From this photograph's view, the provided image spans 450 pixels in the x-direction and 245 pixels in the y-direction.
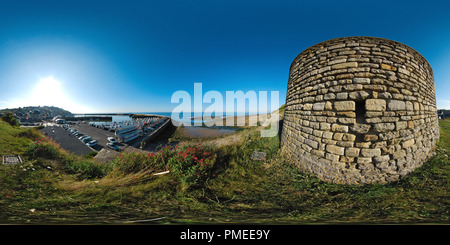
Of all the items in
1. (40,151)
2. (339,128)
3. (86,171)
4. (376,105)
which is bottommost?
(86,171)

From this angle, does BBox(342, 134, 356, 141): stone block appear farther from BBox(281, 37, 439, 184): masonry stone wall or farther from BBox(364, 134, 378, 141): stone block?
BBox(364, 134, 378, 141): stone block

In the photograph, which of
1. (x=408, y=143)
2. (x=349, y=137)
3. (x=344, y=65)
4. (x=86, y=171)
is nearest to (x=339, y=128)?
(x=349, y=137)

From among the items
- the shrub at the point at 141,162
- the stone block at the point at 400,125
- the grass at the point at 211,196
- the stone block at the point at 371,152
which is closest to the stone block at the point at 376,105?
the stone block at the point at 400,125

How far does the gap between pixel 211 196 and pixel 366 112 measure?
379 centimetres

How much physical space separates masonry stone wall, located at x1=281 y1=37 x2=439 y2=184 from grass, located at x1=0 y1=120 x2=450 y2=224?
1.24ft

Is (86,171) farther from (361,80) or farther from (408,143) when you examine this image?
(408,143)

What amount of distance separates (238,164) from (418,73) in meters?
5.40

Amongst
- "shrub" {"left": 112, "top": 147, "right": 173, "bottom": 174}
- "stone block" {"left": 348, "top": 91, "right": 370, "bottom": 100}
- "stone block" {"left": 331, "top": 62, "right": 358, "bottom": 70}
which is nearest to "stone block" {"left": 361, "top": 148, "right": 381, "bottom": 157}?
"stone block" {"left": 348, "top": 91, "right": 370, "bottom": 100}

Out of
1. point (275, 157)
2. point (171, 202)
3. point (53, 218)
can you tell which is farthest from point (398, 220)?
point (53, 218)

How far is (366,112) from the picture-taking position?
8.24ft

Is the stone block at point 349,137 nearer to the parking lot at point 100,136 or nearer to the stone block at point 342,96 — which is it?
the stone block at point 342,96

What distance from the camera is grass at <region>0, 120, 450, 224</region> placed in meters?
1.82

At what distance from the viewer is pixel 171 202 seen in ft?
7.68
